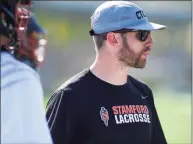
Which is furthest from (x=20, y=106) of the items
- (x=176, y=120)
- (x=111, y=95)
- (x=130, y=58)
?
(x=176, y=120)

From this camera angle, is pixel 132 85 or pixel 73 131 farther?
pixel 132 85

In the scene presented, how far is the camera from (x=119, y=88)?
3.44 meters

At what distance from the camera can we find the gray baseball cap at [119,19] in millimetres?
3494

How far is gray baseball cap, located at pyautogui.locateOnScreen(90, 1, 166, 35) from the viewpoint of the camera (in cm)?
349

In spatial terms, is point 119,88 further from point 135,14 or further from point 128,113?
point 135,14

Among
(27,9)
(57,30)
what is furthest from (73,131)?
(57,30)

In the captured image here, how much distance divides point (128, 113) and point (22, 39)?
127 centimetres

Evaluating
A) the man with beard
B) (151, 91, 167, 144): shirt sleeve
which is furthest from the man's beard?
(151, 91, 167, 144): shirt sleeve

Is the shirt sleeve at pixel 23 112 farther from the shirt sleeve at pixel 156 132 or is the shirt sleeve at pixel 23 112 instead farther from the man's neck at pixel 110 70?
the shirt sleeve at pixel 156 132

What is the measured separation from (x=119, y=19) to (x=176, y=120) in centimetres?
1035

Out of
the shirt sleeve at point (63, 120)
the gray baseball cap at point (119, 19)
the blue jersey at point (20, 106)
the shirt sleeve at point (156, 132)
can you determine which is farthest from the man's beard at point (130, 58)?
the blue jersey at point (20, 106)

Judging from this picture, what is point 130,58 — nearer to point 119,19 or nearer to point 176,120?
point 119,19

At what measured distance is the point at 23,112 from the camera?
6.29ft

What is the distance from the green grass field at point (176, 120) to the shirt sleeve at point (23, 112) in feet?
26.9
